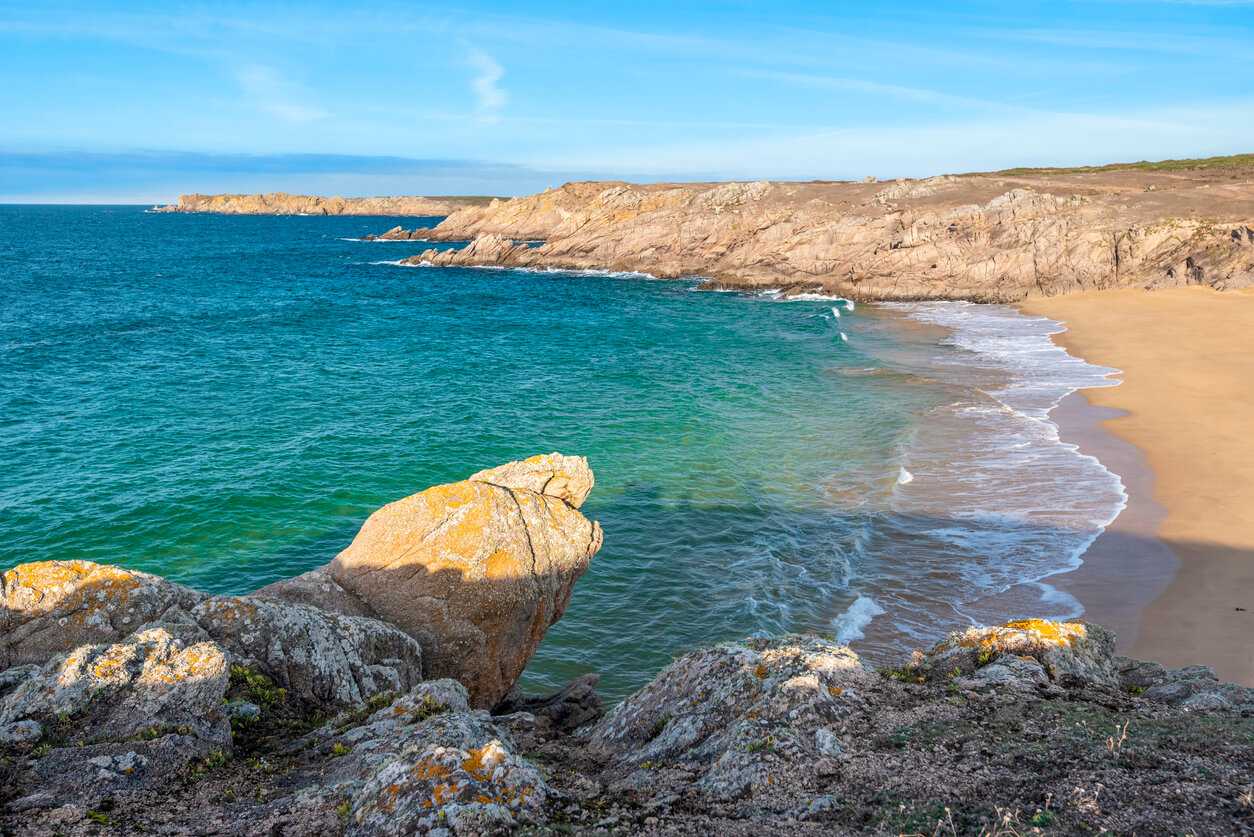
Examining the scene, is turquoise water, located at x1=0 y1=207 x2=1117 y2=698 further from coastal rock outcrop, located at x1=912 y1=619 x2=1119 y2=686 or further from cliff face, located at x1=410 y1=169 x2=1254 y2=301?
cliff face, located at x1=410 y1=169 x2=1254 y2=301

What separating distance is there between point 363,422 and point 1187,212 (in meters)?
76.1

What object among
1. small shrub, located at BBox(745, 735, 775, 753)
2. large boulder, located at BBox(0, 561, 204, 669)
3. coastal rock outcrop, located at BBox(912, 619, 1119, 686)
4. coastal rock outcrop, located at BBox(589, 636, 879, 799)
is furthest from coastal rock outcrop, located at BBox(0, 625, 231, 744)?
coastal rock outcrop, located at BBox(912, 619, 1119, 686)

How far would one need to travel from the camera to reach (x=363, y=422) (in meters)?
33.7

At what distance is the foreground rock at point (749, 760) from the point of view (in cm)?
629


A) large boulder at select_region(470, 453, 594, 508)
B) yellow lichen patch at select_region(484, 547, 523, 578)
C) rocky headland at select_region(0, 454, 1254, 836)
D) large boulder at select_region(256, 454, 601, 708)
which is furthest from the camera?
large boulder at select_region(470, 453, 594, 508)

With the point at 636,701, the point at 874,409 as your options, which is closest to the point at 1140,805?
the point at 636,701

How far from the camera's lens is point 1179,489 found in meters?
24.4

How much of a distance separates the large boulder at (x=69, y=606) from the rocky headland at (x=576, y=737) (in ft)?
0.09

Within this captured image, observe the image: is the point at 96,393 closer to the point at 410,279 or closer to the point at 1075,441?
the point at 1075,441

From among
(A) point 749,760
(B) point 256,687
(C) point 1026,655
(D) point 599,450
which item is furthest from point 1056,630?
(D) point 599,450

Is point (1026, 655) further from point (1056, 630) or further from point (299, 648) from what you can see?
point (299, 648)

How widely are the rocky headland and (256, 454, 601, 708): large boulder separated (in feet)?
3.83

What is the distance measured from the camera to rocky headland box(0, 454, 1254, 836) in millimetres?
6391

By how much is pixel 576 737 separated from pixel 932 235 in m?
75.7
